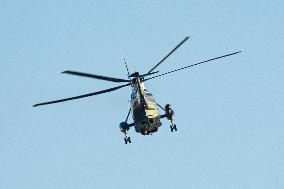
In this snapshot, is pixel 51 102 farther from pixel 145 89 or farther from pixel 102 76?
pixel 145 89

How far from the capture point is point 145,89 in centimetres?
5012

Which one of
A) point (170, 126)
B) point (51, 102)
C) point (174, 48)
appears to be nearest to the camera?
point (51, 102)

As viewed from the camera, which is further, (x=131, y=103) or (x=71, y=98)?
(x=131, y=103)

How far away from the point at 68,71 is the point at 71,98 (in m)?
3.98

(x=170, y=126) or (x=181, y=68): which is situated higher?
(x=181, y=68)

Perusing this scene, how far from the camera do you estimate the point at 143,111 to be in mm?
47094

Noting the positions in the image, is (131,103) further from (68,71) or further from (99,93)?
(68,71)

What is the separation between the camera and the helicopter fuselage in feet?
154

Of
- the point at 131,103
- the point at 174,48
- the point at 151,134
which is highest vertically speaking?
the point at 174,48

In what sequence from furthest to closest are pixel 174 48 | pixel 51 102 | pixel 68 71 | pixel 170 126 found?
pixel 170 126 → pixel 174 48 → pixel 51 102 → pixel 68 71

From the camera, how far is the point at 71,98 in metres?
44.7

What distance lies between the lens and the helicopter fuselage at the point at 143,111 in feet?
154

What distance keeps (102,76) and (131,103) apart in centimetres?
638

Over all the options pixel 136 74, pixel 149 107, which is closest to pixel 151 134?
pixel 149 107
